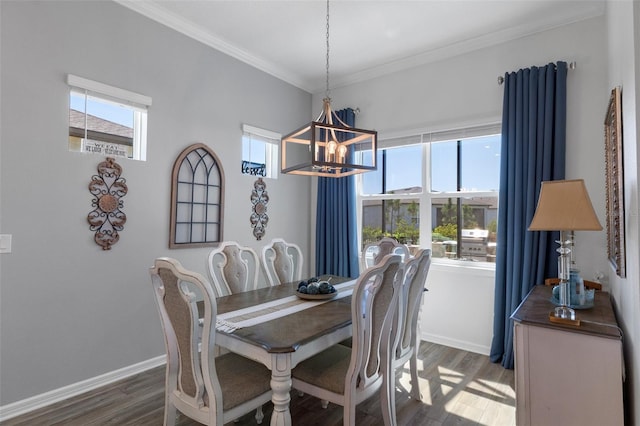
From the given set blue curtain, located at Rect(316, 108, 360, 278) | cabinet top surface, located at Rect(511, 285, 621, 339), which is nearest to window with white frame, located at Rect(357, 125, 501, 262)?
blue curtain, located at Rect(316, 108, 360, 278)

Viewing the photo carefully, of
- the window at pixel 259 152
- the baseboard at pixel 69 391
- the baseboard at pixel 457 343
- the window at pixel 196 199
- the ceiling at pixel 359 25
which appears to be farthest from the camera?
the window at pixel 259 152

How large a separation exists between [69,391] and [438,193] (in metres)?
3.62

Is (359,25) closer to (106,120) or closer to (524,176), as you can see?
(524,176)

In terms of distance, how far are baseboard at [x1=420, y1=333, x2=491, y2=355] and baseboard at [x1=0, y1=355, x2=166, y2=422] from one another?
2.64 metres

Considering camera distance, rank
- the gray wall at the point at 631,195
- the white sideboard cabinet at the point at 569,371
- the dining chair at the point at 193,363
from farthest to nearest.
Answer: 1. the white sideboard cabinet at the point at 569,371
2. the dining chair at the point at 193,363
3. the gray wall at the point at 631,195

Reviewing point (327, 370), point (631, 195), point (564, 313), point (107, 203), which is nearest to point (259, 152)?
point (107, 203)

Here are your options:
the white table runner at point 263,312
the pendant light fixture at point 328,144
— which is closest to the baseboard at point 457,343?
the white table runner at point 263,312

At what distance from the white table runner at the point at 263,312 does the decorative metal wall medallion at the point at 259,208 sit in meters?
1.59

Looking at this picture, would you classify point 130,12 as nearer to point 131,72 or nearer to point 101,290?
point 131,72

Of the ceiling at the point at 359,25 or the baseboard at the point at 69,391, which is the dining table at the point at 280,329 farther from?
the ceiling at the point at 359,25

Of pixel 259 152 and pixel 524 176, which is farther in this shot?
pixel 259 152

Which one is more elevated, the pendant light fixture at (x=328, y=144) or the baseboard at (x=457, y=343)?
the pendant light fixture at (x=328, y=144)

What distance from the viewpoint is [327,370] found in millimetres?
1941

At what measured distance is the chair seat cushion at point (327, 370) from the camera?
1832 millimetres
